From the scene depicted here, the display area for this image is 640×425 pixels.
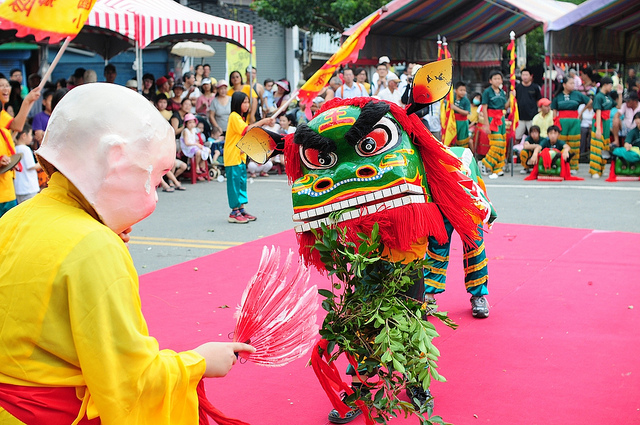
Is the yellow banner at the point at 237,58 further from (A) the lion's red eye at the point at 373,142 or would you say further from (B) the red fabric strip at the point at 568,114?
(A) the lion's red eye at the point at 373,142

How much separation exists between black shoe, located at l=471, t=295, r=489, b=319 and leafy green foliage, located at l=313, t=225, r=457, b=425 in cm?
199

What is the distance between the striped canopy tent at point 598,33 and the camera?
47.3 ft

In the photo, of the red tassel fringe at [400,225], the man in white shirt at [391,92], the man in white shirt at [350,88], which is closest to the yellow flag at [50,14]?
the red tassel fringe at [400,225]

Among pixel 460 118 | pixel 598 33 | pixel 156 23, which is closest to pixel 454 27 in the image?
pixel 598 33

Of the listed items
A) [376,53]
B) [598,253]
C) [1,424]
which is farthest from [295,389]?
[376,53]

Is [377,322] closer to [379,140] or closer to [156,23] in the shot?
[379,140]

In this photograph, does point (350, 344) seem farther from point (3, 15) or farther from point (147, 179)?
point (3, 15)

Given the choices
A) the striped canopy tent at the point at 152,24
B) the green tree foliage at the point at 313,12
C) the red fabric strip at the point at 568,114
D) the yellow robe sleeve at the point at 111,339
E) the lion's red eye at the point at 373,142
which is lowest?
the yellow robe sleeve at the point at 111,339

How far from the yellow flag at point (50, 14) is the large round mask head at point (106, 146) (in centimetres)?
487

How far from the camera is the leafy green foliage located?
2658 millimetres

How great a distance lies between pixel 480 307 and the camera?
4.84 m

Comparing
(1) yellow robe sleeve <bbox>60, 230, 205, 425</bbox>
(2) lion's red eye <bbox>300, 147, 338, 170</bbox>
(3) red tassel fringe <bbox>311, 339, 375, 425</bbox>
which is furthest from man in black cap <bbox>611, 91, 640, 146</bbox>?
(1) yellow robe sleeve <bbox>60, 230, 205, 425</bbox>

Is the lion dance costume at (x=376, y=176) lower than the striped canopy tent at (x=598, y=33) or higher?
lower

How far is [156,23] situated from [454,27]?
937cm
